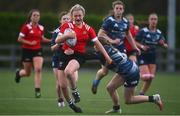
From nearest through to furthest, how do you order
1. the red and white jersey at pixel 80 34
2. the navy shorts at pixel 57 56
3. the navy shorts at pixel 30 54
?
the red and white jersey at pixel 80 34 < the navy shorts at pixel 57 56 < the navy shorts at pixel 30 54

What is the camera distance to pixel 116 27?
61.6ft

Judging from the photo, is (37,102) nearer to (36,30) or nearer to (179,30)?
(36,30)

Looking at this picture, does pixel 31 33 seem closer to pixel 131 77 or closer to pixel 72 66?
pixel 72 66

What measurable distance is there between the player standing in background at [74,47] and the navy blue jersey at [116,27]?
4.21 ft

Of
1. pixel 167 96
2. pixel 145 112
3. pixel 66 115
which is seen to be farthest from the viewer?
pixel 167 96

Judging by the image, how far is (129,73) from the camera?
17.0 meters

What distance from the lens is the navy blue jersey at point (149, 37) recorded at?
22672mm

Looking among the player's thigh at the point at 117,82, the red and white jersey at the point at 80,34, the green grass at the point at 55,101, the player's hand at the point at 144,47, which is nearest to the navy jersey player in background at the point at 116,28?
the red and white jersey at the point at 80,34

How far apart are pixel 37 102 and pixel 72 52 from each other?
3.02 meters

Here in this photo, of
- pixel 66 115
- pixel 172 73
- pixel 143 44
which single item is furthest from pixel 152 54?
pixel 172 73

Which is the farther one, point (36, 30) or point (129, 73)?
point (36, 30)

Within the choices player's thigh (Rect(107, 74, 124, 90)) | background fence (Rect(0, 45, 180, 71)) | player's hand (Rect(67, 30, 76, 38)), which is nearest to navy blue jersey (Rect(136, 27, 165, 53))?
player's thigh (Rect(107, 74, 124, 90))

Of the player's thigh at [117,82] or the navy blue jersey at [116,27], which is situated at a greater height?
the navy blue jersey at [116,27]

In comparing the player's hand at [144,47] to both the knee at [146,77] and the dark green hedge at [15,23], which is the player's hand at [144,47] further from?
the dark green hedge at [15,23]
